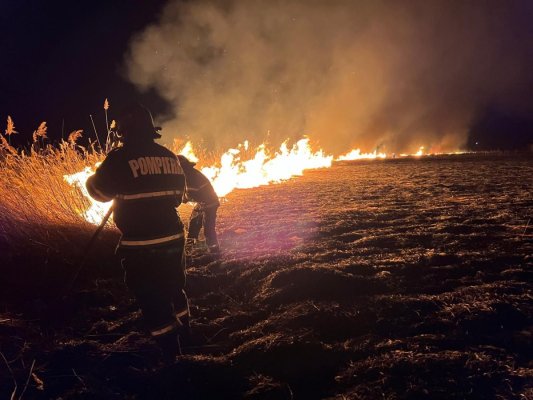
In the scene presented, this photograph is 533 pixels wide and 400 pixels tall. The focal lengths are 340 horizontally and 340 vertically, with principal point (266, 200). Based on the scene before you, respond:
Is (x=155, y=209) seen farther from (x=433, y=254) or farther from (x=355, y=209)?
(x=355, y=209)

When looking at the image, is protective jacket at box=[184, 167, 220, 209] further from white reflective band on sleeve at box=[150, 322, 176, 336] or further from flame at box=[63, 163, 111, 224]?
flame at box=[63, 163, 111, 224]

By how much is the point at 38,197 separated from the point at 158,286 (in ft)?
14.1

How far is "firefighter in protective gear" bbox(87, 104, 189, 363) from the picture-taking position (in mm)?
2740

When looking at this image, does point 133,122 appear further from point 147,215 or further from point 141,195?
point 147,215

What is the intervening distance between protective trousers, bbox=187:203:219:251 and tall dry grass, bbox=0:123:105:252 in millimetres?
2046

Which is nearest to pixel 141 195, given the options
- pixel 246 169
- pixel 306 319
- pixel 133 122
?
pixel 133 122

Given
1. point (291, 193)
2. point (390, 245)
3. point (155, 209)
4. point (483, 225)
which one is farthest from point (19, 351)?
point (291, 193)

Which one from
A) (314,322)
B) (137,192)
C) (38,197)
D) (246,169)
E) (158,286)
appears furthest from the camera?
(246,169)

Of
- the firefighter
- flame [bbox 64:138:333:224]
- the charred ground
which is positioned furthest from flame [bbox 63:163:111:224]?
the firefighter

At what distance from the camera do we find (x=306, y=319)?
3252mm

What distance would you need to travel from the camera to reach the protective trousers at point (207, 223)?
168 inches

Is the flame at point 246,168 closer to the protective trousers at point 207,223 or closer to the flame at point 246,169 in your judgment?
the flame at point 246,169

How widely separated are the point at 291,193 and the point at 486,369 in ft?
31.6

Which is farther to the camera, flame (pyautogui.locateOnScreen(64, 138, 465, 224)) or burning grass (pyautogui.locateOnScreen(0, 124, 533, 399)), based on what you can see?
flame (pyautogui.locateOnScreen(64, 138, 465, 224))
